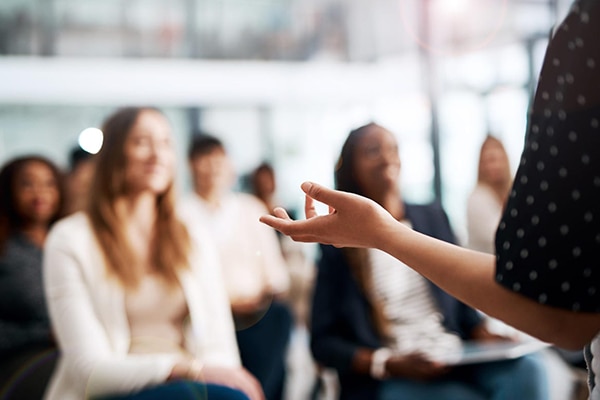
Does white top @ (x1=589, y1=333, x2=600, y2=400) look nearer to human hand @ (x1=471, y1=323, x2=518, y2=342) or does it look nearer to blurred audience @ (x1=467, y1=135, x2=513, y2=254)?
blurred audience @ (x1=467, y1=135, x2=513, y2=254)

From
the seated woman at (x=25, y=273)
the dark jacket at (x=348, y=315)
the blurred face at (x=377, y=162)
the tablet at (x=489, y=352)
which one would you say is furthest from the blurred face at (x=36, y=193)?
the tablet at (x=489, y=352)

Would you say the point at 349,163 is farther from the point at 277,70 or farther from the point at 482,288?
the point at 277,70

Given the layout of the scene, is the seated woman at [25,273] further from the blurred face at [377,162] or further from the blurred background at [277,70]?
the blurred background at [277,70]

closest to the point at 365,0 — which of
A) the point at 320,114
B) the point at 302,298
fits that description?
the point at 320,114

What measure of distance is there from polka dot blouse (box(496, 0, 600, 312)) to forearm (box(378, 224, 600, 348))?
0.6 inches

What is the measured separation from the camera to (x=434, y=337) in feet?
6.25

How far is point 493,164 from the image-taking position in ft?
9.22

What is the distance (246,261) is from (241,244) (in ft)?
0.27

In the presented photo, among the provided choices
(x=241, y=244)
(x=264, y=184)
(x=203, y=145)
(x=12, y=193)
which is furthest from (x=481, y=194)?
(x=264, y=184)

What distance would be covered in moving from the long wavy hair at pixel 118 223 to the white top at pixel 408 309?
1.84 ft

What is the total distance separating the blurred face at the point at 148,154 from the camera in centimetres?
171

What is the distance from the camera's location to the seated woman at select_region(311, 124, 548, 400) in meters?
1.83

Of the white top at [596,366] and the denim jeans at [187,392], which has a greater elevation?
the white top at [596,366]

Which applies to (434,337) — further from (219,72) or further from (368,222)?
(219,72)
